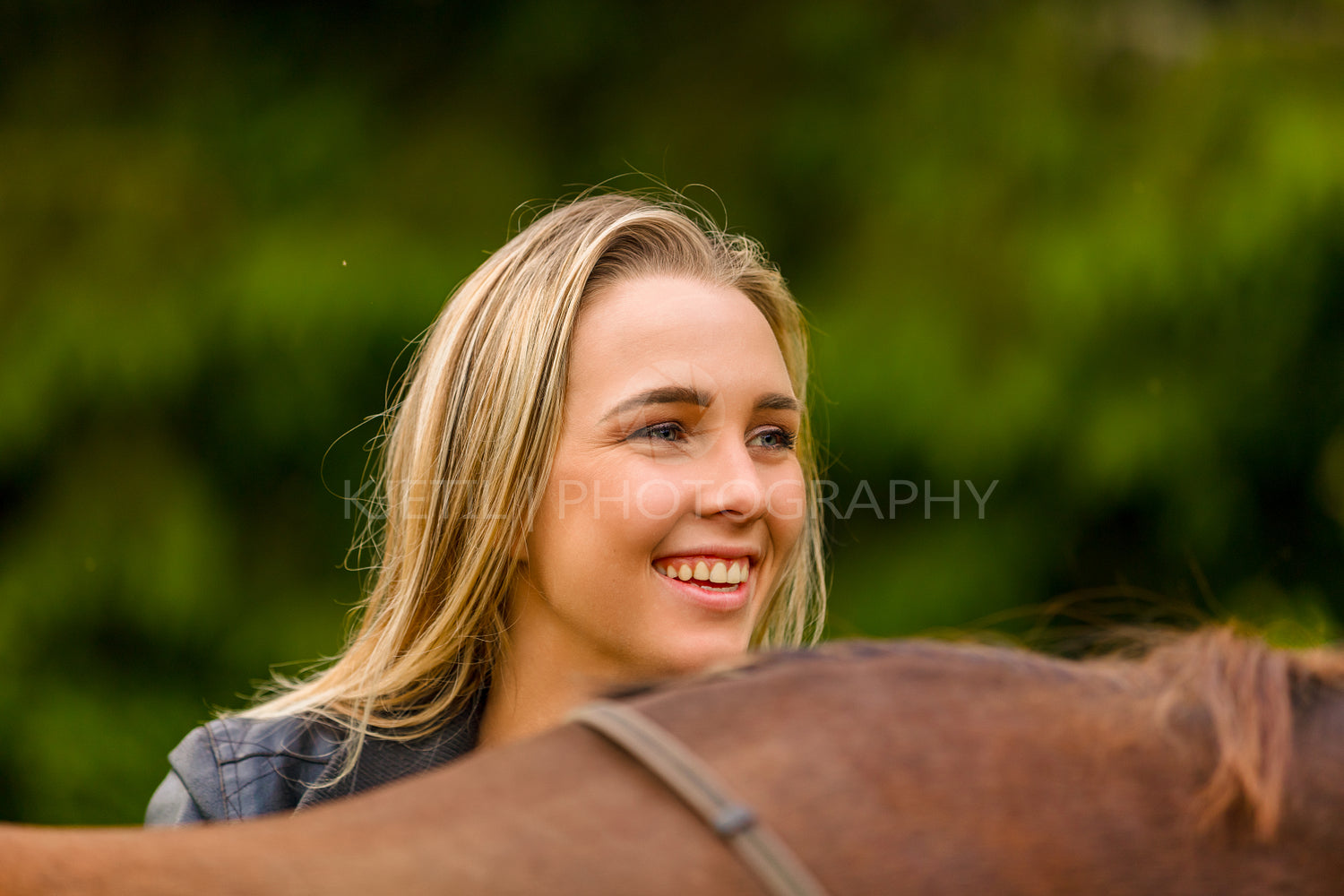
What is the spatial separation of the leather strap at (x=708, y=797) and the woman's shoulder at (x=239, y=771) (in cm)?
88

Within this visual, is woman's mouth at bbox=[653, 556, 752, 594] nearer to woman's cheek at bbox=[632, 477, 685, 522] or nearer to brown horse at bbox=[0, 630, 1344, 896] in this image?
woman's cheek at bbox=[632, 477, 685, 522]

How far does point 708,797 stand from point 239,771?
39.8 inches

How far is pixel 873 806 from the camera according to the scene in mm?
612

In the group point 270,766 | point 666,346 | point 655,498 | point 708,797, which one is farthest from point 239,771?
point 708,797

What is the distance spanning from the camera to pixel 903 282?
10.5 ft

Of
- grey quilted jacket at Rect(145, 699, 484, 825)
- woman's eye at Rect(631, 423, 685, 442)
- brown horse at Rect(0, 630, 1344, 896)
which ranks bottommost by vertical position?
grey quilted jacket at Rect(145, 699, 484, 825)

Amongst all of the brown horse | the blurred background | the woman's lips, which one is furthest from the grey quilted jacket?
the blurred background

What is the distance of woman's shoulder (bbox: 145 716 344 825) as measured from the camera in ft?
4.55

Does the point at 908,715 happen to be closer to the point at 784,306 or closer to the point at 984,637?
the point at 984,637

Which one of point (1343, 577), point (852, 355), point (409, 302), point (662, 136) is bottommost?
point (1343, 577)

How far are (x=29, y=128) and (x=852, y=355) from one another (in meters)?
2.47

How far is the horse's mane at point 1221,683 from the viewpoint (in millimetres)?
630

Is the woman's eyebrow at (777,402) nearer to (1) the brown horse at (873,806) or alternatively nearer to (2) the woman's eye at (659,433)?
Answer: (2) the woman's eye at (659,433)

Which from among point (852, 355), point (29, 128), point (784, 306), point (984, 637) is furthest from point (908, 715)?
point (29, 128)
